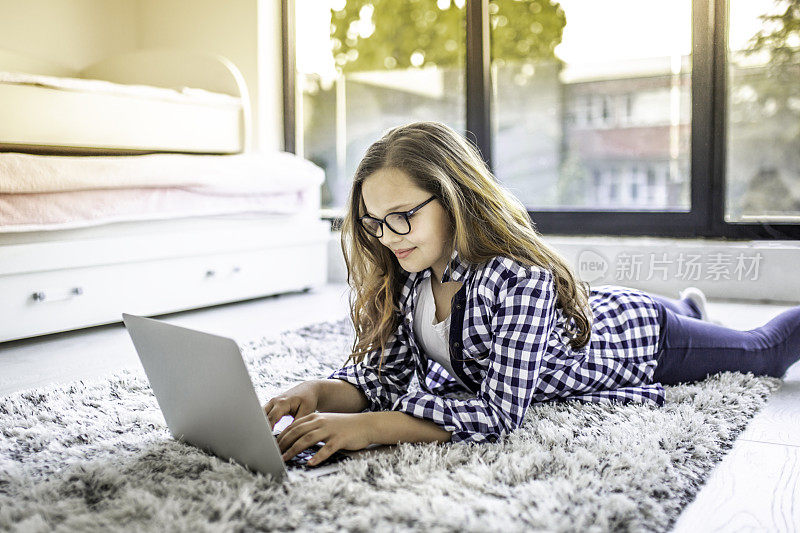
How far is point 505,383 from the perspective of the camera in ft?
3.43

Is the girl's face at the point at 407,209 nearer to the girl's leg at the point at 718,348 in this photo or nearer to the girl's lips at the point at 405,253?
the girl's lips at the point at 405,253

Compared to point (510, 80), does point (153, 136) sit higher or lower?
lower

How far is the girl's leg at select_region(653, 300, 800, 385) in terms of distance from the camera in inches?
54.7

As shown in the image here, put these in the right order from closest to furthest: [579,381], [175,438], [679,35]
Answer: [175,438] < [579,381] < [679,35]

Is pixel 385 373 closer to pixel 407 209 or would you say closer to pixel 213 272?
pixel 407 209

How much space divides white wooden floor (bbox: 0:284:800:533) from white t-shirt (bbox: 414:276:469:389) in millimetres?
424

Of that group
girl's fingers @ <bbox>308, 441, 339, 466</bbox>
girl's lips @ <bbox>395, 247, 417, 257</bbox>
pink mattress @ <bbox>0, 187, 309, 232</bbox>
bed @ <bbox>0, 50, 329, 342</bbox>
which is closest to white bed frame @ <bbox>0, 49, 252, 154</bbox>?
bed @ <bbox>0, 50, 329, 342</bbox>

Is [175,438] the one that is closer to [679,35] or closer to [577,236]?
[577,236]

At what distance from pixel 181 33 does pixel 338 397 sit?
254cm

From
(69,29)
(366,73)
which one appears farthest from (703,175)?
(69,29)

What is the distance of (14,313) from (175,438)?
0.95 m

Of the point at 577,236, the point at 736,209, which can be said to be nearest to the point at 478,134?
the point at 577,236

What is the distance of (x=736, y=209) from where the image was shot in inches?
101

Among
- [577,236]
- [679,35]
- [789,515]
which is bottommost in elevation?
[789,515]
